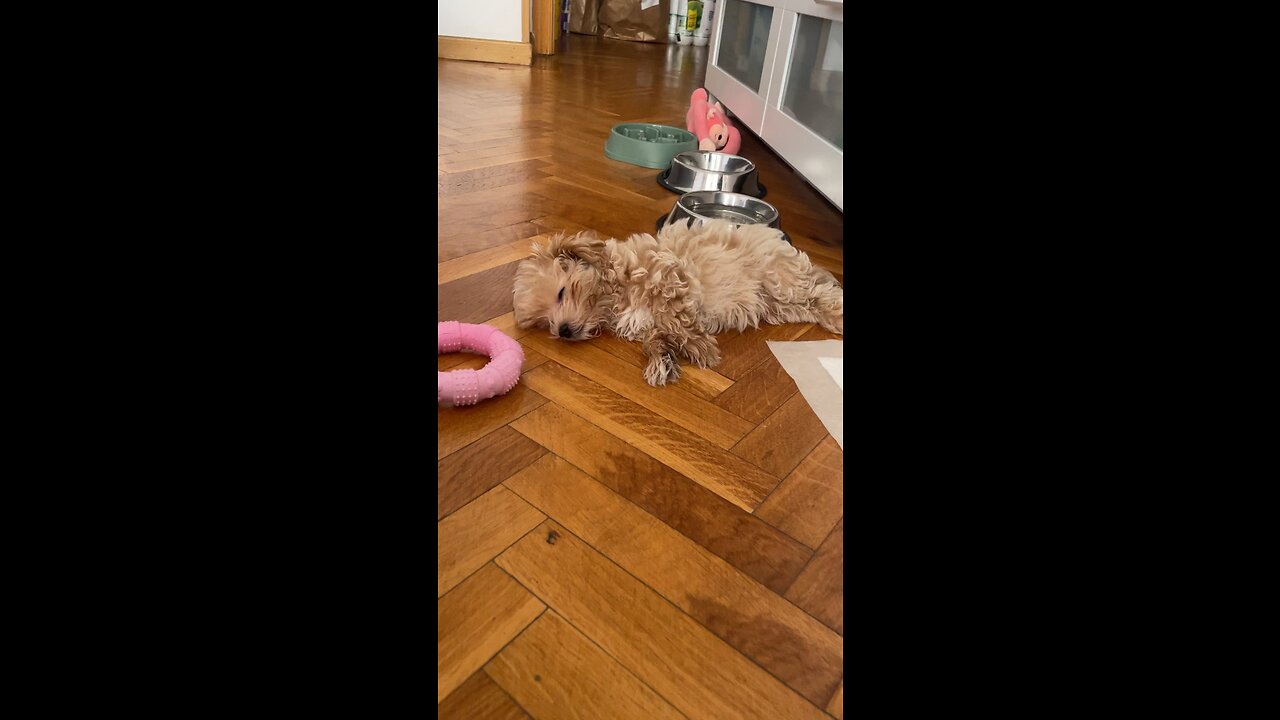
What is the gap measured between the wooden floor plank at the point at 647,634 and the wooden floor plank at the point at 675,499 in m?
0.11

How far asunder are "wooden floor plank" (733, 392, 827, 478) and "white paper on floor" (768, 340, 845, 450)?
0.02 metres

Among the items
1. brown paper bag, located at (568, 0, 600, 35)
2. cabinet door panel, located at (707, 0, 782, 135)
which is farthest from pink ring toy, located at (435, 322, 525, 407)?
brown paper bag, located at (568, 0, 600, 35)

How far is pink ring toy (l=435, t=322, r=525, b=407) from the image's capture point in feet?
3.38

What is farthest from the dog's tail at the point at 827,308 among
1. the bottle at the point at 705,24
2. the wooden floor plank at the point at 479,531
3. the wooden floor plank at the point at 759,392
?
the bottle at the point at 705,24

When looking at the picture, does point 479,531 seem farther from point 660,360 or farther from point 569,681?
point 660,360

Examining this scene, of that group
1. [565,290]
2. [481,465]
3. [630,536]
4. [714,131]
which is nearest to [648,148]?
[714,131]

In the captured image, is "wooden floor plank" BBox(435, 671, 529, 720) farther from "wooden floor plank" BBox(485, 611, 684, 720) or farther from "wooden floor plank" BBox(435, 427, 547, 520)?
"wooden floor plank" BBox(435, 427, 547, 520)

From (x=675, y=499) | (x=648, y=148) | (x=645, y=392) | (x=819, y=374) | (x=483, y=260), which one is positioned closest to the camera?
(x=675, y=499)

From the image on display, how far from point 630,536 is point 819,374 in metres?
0.58

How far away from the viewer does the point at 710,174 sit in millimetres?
2070

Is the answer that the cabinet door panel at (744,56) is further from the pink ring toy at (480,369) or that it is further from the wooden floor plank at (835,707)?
the wooden floor plank at (835,707)
